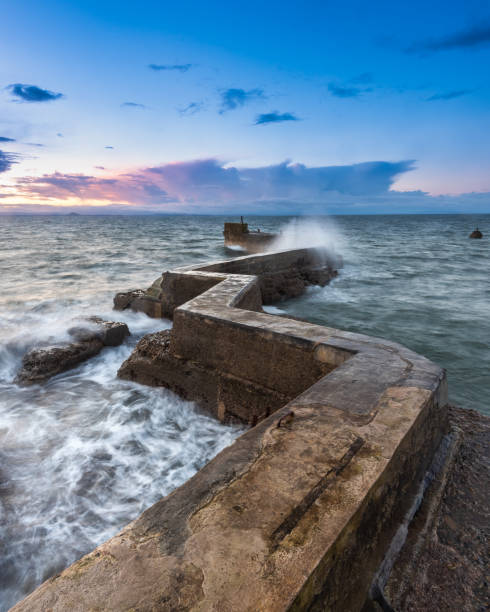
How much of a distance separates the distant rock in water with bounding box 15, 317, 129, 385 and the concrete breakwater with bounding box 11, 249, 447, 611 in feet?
10.8

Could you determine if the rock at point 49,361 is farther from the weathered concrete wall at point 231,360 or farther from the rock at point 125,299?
the rock at point 125,299

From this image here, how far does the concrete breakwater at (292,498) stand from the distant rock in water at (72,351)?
130 inches

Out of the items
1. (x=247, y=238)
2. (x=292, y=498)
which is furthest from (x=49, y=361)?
(x=247, y=238)

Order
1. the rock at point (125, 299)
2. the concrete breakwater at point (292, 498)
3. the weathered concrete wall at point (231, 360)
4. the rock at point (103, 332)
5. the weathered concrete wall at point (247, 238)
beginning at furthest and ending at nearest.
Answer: the weathered concrete wall at point (247, 238)
the rock at point (125, 299)
the rock at point (103, 332)
the weathered concrete wall at point (231, 360)
the concrete breakwater at point (292, 498)

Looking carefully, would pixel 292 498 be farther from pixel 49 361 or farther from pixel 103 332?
pixel 103 332

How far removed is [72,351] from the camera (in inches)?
210

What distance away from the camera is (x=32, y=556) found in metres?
2.34

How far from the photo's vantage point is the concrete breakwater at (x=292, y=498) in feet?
3.61

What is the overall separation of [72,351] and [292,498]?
4.81m

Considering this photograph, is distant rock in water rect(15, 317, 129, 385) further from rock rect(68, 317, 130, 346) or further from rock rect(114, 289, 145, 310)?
rock rect(114, 289, 145, 310)

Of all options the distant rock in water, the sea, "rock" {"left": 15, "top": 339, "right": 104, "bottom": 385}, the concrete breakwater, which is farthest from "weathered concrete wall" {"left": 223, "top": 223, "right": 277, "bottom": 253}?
the concrete breakwater

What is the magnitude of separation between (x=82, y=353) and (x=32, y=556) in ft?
11.3

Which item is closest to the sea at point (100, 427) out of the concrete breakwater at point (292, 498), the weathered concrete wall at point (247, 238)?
the concrete breakwater at point (292, 498)

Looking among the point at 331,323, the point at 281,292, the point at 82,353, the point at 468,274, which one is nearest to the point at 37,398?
the point at 82,353
